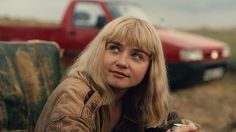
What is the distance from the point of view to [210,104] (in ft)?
30.9

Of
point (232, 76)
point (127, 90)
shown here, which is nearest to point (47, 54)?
point (127, 90)

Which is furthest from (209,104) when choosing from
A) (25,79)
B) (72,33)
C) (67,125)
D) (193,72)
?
(67,125)

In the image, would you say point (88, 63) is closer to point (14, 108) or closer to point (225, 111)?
point (14, 108)

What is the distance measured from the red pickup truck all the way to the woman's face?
246 inches

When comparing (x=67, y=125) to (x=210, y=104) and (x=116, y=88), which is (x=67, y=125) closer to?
(x=116, y=88)

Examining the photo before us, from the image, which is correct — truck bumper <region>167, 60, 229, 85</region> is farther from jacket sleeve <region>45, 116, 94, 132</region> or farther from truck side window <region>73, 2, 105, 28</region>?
jacket sleeve <region>45, 116, 94, 132</region>

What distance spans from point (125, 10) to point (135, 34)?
7144mm

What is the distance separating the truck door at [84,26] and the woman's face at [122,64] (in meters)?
6.73

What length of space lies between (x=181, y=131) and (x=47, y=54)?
1.40 metres

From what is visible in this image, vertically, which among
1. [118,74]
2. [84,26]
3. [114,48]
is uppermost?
[114,48]

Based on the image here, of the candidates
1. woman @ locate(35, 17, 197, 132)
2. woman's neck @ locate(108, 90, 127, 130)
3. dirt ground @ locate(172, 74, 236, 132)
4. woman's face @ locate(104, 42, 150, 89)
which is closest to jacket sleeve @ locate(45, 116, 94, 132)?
woman @ locate(35, 17, 197, 132)

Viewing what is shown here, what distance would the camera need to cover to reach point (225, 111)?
895 centimetres

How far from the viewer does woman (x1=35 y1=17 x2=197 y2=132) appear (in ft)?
9.11

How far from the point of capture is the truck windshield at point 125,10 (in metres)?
9.94
